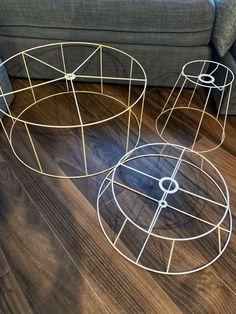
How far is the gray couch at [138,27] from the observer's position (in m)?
1.00

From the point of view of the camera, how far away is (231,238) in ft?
2.70

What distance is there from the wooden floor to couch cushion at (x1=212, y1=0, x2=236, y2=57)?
38cm

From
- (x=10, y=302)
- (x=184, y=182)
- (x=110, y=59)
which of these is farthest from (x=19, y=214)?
(x=110, y=59)

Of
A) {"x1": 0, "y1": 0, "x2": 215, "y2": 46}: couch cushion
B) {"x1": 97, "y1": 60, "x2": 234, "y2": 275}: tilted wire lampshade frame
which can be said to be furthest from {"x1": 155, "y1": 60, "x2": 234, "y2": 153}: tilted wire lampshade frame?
{"x1": 0, "y1": 0, "x2": 215, "y2": 46}: couch cushion

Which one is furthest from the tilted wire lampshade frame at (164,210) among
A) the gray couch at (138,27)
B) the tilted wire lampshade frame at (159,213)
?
the gray couch at (138,27)

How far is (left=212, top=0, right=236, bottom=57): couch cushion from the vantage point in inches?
37.6

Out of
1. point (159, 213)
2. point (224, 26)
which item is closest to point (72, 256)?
point (159, 213)

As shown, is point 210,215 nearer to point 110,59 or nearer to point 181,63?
point 181,63

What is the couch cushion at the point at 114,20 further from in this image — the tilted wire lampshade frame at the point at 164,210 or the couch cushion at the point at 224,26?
the tilted wire lampshade frame at the point at 164,210

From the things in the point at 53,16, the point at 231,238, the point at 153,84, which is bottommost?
the point at 231,238

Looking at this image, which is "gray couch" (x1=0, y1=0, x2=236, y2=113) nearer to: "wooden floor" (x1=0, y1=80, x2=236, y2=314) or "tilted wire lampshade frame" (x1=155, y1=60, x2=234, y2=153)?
"tilted wire lampshade frame" (x1=155, y1=60, x2=234, y2=153)

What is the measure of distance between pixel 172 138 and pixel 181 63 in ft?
1.08

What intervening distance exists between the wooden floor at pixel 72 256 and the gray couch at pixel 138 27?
0.41m

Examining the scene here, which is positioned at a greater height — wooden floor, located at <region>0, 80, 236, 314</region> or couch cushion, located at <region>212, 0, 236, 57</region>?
couch cushion, located at <region>212, 0, 236, 57</region>
